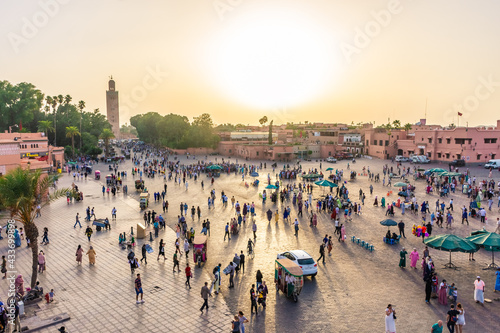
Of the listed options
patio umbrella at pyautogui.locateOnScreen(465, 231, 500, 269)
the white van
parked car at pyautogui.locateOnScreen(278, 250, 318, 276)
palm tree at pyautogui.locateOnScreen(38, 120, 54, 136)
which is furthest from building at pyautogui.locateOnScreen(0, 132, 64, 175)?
the white van

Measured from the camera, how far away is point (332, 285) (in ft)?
41.3

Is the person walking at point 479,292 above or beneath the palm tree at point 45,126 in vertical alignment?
beneath

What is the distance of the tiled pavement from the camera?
33.1 feet

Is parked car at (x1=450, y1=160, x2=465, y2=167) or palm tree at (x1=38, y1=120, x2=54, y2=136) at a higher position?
palm tree at (x1=38, y1=120, x2=54, y2=136)

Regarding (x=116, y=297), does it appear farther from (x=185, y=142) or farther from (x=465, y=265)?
(x=185, y=142)

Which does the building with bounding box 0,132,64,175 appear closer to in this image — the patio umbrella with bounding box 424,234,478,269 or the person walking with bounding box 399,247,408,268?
the person walking with bounding box 399,247,408,268

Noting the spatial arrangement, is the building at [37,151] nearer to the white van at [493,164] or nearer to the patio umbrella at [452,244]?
the patio umbrella at [452,244]

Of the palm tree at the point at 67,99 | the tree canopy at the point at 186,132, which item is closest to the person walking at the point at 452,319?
the tree canopy at the point at 186,132

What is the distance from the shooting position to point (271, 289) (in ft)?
41.0

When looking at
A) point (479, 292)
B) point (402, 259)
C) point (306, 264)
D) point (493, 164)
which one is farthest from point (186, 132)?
point (479, 292)

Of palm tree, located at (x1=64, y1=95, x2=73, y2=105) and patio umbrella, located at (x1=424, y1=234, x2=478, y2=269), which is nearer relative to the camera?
patio umbrella, located at (x1=424, y1=234, x2=478, y2=269)

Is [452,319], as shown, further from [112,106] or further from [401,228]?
[112,106]

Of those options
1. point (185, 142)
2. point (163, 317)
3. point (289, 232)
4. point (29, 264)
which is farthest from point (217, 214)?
point (185, 142)

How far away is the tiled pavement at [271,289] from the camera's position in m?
10.1
